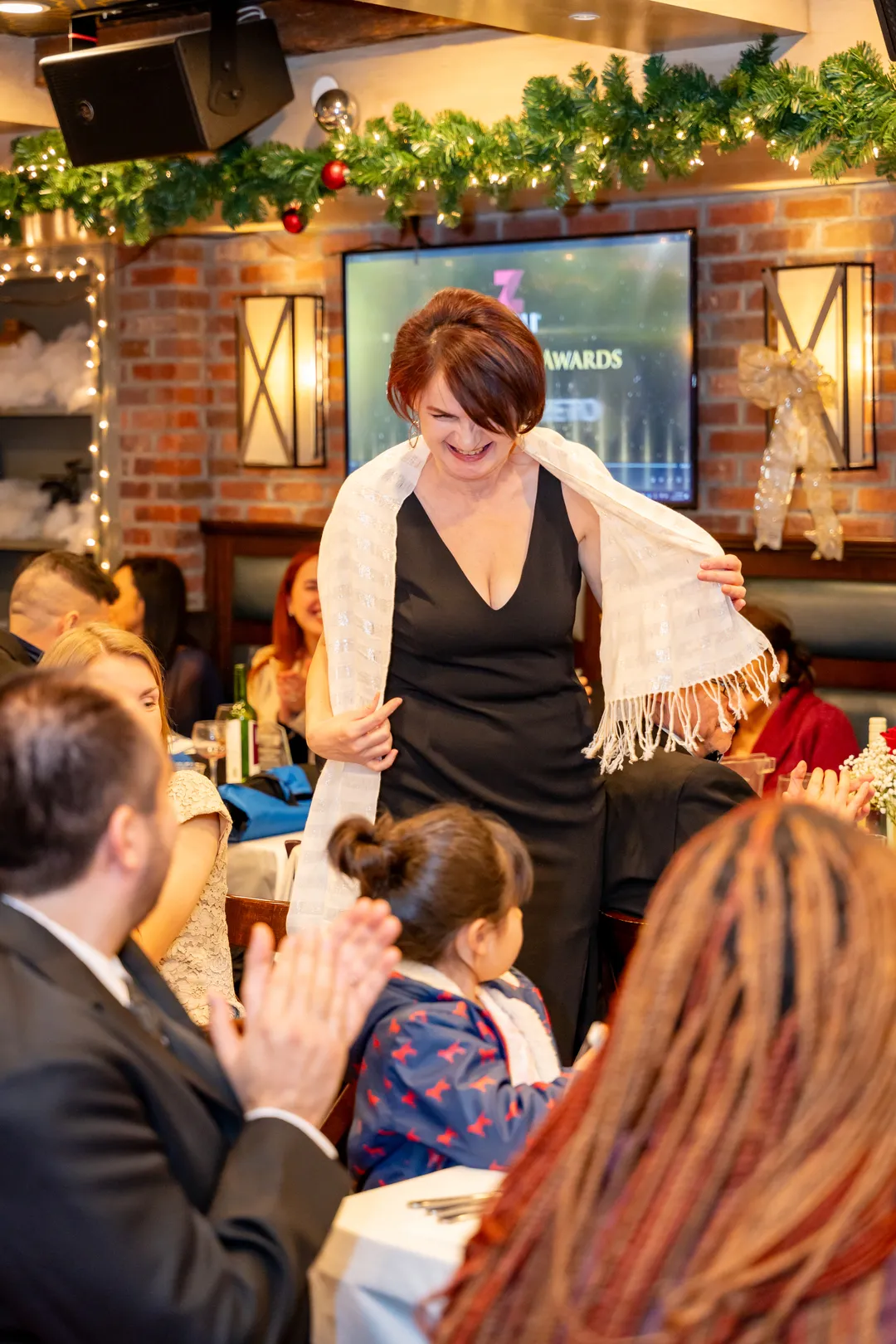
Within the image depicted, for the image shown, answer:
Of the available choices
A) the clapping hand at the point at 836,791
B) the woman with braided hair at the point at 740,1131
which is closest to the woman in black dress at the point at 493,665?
the clapping hand at the point at 836,791

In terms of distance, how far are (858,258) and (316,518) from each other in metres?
2.17

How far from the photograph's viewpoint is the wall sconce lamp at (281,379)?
224 inches

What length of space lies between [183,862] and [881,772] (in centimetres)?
112

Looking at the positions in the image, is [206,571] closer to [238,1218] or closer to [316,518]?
[316,518]

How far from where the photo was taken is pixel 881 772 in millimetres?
2562

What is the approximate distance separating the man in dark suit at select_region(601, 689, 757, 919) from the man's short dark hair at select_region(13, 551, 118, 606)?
5.44 ft

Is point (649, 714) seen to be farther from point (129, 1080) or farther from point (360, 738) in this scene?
point (129, 1080)

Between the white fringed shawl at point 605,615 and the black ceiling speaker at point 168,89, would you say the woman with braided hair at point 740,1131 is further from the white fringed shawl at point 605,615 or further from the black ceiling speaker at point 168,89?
the black ceiling speaker at point 168,89

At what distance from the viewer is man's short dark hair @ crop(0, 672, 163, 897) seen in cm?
124

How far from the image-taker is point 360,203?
5.12 metres

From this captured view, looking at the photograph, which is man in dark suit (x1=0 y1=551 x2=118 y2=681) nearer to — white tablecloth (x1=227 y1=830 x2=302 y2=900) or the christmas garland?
white tablecloth (x1=227 y1=830 x2=302 y2=900)

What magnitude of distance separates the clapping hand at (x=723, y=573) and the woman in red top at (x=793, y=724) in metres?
1.38

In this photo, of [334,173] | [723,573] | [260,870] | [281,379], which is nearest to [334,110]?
[334,173]

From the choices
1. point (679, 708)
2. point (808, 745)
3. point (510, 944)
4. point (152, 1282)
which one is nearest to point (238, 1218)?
point (152, 1282)
